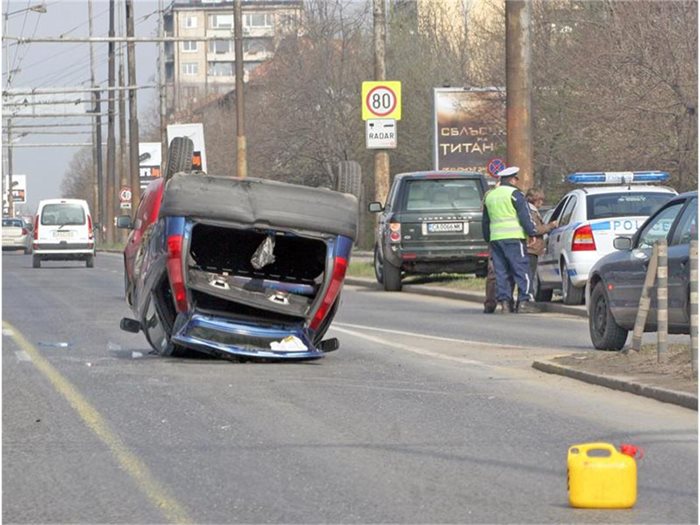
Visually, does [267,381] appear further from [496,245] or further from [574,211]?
[574,211]

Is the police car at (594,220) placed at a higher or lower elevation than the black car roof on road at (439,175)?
lower

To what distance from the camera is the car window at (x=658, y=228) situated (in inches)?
576

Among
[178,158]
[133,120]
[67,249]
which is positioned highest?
[133,120]

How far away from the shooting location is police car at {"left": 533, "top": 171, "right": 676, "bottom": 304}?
69.5ft

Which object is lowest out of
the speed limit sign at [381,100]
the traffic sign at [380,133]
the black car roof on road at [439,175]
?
the black car roof on road at [439,175]

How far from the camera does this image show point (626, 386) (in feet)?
38.8

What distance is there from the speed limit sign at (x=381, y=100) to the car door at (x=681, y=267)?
19.1 metres

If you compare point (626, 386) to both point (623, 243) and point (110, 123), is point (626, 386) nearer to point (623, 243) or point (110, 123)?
point (623, 243)

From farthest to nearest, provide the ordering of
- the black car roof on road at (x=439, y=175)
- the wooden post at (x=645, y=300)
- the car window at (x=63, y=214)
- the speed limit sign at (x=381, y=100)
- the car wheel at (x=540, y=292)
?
the car window at (x=63, y=214), the speed limit sign at (x=381, y=100), the black car roof on road at (x=439, y=175), the car wheel at (x=540, y=292), the wooden post at (x=645, y=300)

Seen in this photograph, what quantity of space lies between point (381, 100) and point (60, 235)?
1676 centimetres

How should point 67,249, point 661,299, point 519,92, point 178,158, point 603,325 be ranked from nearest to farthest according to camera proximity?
point 661,299 < point 178,158 < point 603,325 < point 519,92 < point 67,249

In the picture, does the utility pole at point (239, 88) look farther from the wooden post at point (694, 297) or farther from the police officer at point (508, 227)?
the wooden post at point (694, 297)

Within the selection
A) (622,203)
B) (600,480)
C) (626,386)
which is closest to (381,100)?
(622,203)

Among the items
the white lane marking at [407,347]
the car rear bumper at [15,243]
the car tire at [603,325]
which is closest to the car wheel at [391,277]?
the white lane marking at [407,347]
